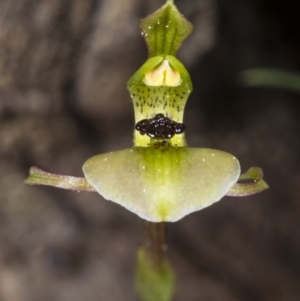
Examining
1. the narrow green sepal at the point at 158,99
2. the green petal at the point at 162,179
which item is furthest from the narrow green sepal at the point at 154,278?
the green petal at the point at 162,179

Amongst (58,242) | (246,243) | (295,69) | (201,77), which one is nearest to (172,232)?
(246,243)

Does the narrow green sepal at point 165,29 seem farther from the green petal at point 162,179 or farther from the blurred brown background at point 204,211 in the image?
the blurred brown background at point 204,211

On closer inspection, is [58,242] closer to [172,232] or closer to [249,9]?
[172,232]

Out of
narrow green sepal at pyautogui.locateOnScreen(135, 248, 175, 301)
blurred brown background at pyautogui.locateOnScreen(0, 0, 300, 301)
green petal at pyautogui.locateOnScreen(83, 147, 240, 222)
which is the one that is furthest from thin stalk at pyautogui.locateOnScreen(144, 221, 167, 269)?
blurred brown background at pyautogui.locateOnScreen(0, 0, 300, 301)

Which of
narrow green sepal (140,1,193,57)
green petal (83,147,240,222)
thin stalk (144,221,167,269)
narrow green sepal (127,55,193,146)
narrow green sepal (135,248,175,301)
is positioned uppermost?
narrow green sepal (140,1,193,57)

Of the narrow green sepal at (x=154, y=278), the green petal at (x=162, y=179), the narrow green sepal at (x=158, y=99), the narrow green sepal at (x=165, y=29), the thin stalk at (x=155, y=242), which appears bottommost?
the narrow green sepal at (x=154, y=278)

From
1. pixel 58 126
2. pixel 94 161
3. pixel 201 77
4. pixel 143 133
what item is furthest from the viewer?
pixel 201 77

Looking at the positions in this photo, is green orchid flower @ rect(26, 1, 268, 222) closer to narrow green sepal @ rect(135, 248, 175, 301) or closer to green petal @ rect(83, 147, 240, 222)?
green petal @ rect(83, 147, 240, 222)
